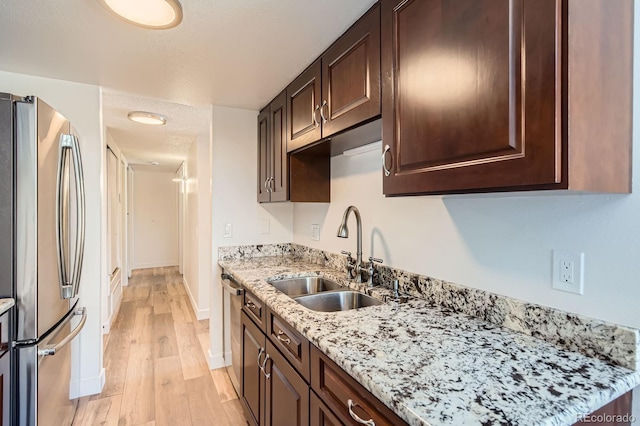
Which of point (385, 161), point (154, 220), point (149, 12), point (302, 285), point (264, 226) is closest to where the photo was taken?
point (385, 161)

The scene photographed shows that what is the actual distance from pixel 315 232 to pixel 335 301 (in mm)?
849

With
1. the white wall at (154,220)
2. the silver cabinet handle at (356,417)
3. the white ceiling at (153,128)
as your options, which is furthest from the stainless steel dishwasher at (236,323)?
the white wall at (154,220)

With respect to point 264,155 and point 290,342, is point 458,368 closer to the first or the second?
point 290,342

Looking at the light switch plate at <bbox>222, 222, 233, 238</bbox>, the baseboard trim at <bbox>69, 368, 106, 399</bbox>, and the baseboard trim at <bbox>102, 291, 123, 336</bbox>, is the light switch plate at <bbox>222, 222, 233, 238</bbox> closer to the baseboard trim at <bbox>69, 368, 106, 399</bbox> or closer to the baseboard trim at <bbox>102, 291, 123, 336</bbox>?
the baseboard trim at <bbox>69, 368, 106, 399</bbox>

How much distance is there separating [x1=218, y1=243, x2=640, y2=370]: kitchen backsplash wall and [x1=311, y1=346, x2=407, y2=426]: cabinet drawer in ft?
1.96

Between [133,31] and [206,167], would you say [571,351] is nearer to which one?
[133,31]

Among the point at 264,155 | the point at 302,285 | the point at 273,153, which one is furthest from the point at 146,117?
the point at 302,285

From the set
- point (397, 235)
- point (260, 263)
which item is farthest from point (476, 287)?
point (260, 263)

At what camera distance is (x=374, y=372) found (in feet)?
2.68

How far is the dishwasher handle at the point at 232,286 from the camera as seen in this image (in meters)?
1.95

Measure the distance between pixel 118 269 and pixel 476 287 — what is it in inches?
188

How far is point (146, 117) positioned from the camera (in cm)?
284

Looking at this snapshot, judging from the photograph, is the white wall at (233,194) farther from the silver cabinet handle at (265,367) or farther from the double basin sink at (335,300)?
the silver cabinet handle at (265,367)

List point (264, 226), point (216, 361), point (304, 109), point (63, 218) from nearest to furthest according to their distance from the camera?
1. point (63, 218)
2. point (304, 109)
3. point (216, 361)
4. point (264, 226)
